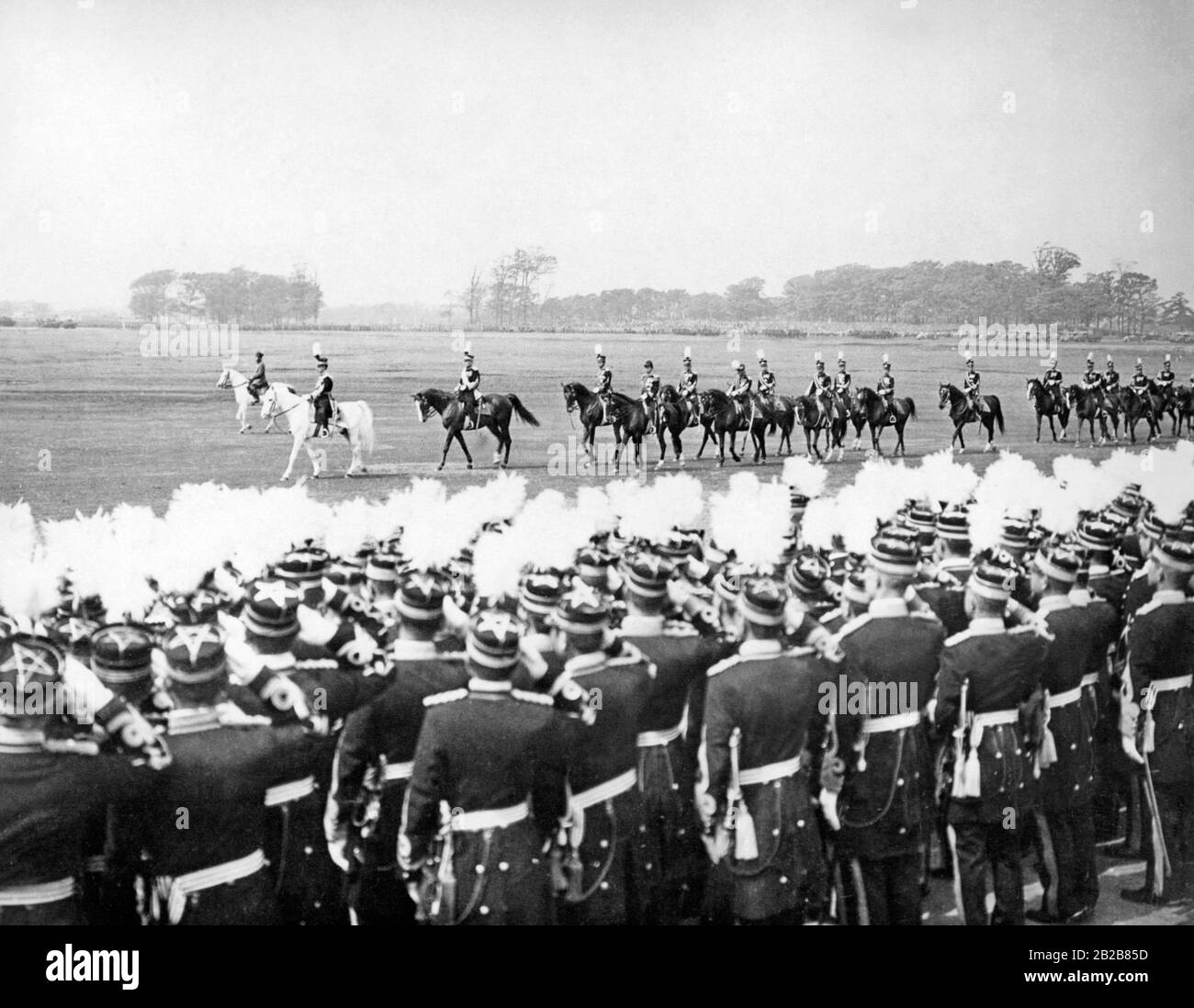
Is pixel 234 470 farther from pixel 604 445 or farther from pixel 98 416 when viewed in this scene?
pixel 604 445

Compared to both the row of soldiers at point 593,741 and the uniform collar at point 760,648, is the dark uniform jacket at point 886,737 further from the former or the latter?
the uniform collar at point 760,648

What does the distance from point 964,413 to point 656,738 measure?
5.42 m

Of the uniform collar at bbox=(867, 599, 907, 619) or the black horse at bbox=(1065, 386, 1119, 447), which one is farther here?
the black horse at bbox=(1065, 386, 1119, 447)

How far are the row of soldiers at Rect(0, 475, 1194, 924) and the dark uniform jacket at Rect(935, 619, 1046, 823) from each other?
0.01 m

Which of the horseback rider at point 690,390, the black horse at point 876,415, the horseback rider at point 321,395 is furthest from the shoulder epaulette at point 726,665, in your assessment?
the black horse at point 876,415

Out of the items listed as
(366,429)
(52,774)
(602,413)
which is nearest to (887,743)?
(52,774)

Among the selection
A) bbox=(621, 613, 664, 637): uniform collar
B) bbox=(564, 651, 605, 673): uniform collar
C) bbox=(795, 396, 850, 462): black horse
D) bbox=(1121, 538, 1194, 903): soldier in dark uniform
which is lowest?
bbox=(1121, 538, 1194, 903): soldier in dark uniform

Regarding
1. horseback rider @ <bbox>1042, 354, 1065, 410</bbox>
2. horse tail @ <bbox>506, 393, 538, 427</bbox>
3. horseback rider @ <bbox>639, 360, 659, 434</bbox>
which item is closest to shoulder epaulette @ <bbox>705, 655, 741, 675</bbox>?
horse tail @ <bbox>506, 393, 538, 427</bbox>

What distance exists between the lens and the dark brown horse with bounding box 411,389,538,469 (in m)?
7.81

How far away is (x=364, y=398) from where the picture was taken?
7.88 meters

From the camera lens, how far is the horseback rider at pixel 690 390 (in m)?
8.65

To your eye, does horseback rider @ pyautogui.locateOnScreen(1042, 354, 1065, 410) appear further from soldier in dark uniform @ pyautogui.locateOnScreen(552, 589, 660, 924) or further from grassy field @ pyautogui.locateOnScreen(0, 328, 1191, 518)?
soldier in dark uniform @ pyautogui.locateOnScreen(552, 589, 660, 924)
